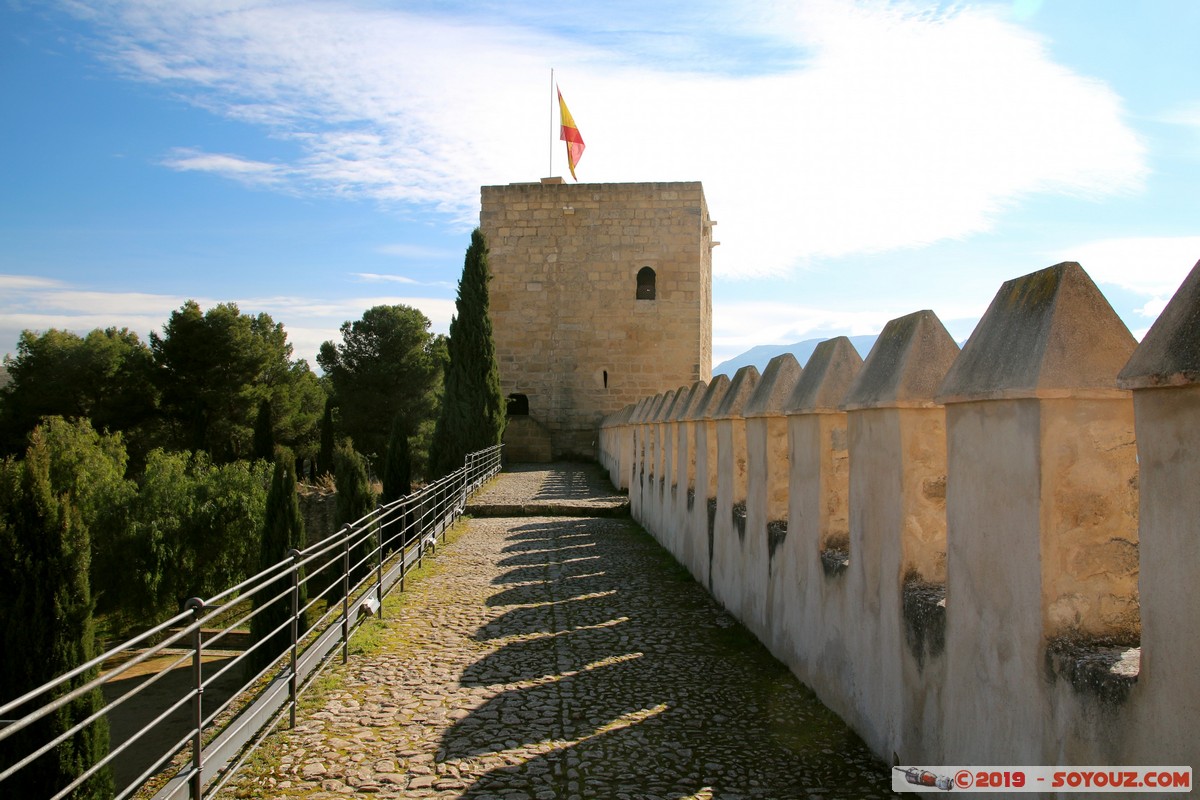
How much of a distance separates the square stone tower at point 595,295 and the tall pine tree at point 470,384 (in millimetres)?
3976

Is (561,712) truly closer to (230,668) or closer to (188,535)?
(230,668)

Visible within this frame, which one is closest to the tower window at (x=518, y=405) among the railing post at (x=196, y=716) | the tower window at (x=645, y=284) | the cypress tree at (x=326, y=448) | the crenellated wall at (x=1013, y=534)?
the tower window at (x=645, y=284)

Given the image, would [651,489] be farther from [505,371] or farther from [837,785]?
[505,371]

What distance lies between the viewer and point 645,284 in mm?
26922

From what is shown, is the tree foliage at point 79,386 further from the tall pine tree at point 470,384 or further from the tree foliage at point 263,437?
the tall pine tree at point 470,384

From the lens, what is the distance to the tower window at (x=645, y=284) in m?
26.7

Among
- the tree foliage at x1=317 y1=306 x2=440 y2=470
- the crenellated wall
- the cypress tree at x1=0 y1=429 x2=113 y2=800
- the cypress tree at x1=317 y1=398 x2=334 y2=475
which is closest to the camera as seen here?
the crenellated wall

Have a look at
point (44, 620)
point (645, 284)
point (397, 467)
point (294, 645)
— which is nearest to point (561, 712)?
point (294, 645)

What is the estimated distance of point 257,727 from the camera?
13.4 ft

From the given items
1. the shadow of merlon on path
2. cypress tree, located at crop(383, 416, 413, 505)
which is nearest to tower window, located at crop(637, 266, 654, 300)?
cypress tree, located at crop(383, 416, 413, 505)

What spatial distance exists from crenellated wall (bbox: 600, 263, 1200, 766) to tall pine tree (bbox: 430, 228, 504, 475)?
17077 mm

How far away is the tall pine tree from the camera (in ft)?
70.9

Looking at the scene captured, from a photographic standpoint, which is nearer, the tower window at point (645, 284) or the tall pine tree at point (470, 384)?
the tall pine tree at point (470, 384)

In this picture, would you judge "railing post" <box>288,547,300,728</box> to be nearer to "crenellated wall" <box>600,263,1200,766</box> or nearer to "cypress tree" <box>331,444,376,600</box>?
"crenellated wall" <box>600,263,1200,766</box>
